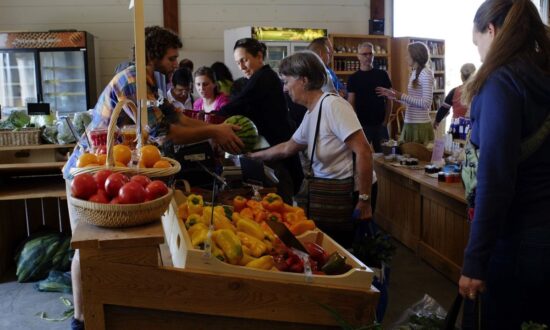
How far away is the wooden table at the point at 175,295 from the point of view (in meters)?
1.47

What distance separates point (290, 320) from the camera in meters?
1.60

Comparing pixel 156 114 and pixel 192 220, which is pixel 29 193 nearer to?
pixel 156 114

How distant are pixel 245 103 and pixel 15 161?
77.8 inches

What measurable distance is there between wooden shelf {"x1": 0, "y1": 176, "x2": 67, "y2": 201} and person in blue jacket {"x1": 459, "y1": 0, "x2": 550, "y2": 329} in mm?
3288

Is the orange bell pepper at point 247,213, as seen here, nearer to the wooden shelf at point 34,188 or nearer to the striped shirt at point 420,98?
the wooden shelf at point 34,188

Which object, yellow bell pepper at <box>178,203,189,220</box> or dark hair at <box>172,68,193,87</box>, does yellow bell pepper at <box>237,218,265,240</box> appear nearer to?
yellow bell pepper at <box>178,203,189,220</box>

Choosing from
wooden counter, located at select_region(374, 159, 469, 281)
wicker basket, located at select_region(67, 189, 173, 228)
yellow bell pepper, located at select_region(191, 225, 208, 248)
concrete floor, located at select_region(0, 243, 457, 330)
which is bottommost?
concrete floor, located at select_region(0, 243, 457, 330)

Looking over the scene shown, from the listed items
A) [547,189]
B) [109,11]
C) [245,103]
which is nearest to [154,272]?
[547,189]

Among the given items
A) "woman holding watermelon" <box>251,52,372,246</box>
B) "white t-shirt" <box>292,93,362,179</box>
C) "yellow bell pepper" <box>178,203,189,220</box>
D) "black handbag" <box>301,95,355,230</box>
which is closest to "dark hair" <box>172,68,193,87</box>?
"woman holding watermelon" <box>251,52,372,246</box>

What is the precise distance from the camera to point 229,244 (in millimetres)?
1660

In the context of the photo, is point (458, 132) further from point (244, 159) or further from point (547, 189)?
point (547, 189)

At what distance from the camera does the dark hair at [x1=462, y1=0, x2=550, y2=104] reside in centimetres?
156

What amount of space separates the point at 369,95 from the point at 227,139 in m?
3.66

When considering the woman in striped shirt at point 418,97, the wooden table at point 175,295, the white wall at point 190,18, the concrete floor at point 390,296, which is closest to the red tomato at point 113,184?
the wooden table at point 175,295
